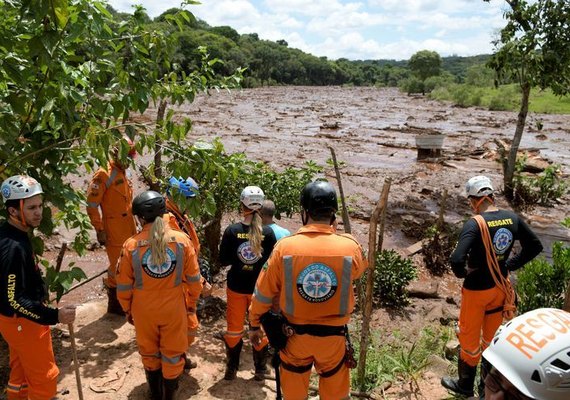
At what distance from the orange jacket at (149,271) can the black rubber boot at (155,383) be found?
2.15 feet

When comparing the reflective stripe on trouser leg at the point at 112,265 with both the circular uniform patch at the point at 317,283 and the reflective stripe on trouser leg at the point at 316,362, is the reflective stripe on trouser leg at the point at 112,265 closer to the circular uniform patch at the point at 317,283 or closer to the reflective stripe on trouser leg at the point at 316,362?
the reflective stripe on trouser leg at the point at 316,362

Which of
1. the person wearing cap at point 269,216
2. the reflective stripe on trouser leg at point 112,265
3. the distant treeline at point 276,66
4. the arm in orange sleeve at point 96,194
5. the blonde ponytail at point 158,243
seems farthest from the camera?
the distant treeline at point 276,66

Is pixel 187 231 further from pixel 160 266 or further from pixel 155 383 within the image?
pixel 155 383

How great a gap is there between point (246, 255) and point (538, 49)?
31.0 ft

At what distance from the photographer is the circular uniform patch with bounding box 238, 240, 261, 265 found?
472cm

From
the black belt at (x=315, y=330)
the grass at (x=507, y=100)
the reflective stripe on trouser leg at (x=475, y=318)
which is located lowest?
the reflective stripe on trouser leg at (x=475, y=318)

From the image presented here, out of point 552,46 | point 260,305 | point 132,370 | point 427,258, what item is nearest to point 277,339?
point 260,305

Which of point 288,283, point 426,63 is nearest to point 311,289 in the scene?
point 288,283

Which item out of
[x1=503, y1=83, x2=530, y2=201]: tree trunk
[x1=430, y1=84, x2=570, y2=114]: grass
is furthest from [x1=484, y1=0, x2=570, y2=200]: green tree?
[x1=430, y1=84, x2=570, y2=114]: grass

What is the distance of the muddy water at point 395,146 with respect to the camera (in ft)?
44.2

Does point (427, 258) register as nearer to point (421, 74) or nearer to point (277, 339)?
point (277, 339)

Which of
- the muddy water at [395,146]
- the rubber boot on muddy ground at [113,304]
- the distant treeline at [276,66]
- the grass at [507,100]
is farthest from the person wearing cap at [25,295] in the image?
the distant treeline at [276,66]

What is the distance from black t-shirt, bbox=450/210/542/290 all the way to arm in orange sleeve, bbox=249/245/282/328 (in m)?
1.90

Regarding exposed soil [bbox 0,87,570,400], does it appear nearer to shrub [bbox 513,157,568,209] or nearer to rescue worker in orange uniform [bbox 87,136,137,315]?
shrub [bbox 513,157,568,209]
